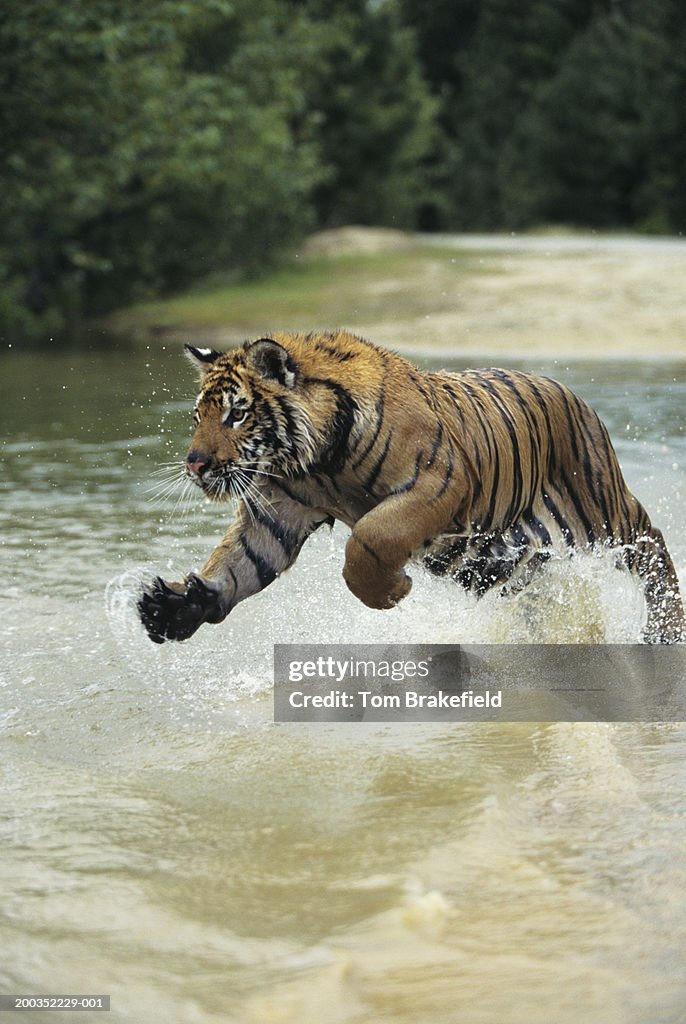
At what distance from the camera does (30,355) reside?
659 inches

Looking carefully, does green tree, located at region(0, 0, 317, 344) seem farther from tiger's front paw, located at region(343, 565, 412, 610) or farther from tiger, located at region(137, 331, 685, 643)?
tiger's front paw, located at region(343, 565, 412, 610)

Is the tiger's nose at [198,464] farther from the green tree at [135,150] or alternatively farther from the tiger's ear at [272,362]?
the green tree at [135,150]

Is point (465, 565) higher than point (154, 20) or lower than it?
lower

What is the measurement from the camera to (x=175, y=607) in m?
4.29

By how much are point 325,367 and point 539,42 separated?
4513 cm

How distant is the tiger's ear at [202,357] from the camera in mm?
4371

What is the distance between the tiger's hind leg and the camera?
5195 millimetres

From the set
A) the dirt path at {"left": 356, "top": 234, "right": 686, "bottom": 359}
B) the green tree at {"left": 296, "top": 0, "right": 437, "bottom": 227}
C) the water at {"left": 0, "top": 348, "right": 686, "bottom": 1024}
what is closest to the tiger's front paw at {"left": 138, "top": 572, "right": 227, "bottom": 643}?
the water at {"left": 0, "top": 348, "right": 686, "bottom": 1024}

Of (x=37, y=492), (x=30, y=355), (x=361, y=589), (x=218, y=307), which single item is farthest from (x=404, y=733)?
(x=218, y=307)

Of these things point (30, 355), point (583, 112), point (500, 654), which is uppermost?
point (583, 112)

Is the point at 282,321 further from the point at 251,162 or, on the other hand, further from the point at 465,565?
the point at 465,565

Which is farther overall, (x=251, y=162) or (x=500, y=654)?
(x=251, y=162)
